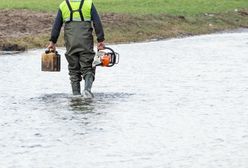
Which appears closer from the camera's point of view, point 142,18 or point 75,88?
point 75,88

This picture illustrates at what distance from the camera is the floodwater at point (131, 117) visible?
9703mm

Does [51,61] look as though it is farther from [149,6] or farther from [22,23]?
[149,6]

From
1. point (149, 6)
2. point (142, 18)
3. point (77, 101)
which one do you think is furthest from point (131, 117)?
point (149, 6)

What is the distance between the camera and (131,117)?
12.5 metres

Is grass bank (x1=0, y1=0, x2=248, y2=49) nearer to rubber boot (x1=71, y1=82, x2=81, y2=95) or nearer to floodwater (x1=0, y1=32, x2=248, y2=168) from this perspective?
floodwater (x1=0, y1=32, x2=248, y2=168)

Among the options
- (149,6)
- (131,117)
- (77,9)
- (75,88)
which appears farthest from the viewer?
(149,6)

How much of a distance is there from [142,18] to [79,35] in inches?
767

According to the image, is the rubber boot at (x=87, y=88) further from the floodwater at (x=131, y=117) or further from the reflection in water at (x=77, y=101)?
the floodwater at (x=131, y=117)

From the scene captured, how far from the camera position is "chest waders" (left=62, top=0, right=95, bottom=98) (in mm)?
14469

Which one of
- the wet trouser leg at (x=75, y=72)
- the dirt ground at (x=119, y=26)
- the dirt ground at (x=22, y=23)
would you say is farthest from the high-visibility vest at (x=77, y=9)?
the dirt ground at (x=22, y=23)

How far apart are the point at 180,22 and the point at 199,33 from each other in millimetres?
1447

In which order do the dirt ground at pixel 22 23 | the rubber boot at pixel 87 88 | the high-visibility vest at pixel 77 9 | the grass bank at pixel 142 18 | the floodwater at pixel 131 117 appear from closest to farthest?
1. the floodwater at pixel 131 117
2. the high-visibility vest at pixel 77 9
3. the rubber boot at pixel 87 88
4. the dirt ground at pixel 22 23
5. the grass bank at pixel 142 18

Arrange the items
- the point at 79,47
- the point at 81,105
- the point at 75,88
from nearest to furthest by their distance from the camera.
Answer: the point at 81,105 < the point at 79,47 < the point at 75,88

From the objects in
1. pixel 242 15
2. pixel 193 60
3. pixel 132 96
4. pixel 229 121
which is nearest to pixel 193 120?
pixel 229 121
